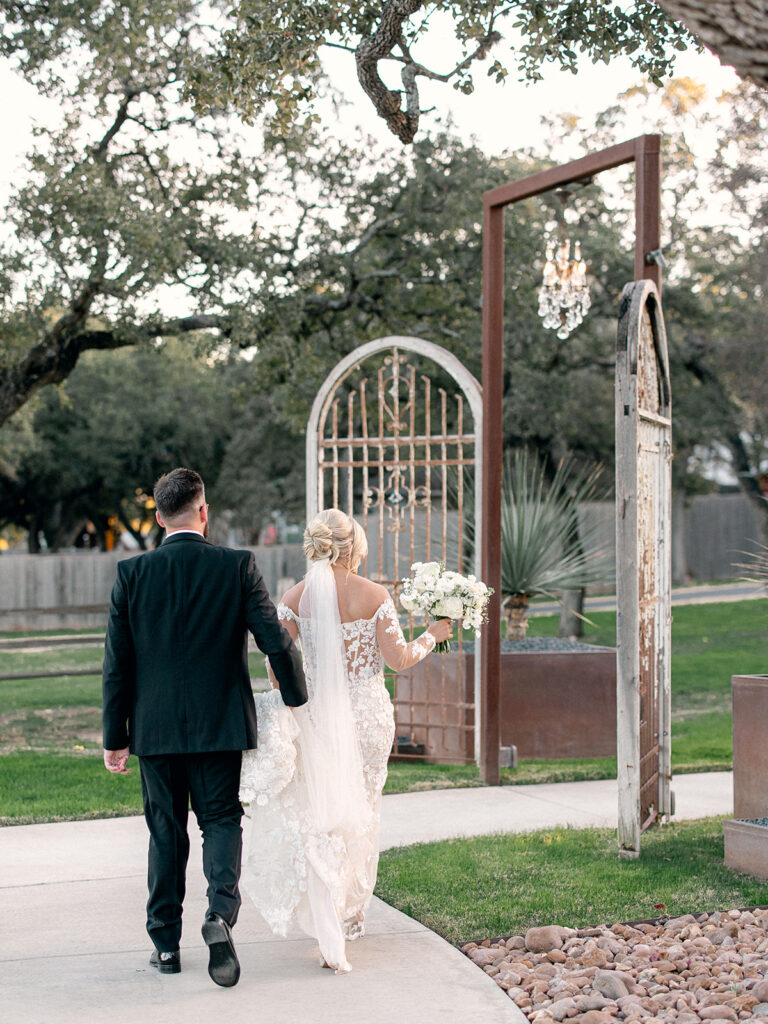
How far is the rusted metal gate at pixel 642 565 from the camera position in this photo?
6078mm

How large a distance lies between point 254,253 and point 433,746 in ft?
19.8

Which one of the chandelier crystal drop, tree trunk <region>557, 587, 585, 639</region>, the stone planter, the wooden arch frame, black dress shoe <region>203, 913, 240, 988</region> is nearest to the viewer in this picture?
black dress shoe <region>203, 913, 240, 988</region>

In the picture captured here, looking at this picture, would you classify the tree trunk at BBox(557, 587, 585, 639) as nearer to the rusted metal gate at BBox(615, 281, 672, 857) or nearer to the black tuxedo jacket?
the rusted metal gate at BBox(615, 281, 672, 857)

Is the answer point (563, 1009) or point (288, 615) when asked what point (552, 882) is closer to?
point (563, 1009)

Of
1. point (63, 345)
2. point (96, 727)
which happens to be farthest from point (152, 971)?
point (63, 345)

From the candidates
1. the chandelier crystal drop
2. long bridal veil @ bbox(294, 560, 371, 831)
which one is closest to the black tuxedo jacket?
long bridal veil @ bbox(294, 560, 371, 831)

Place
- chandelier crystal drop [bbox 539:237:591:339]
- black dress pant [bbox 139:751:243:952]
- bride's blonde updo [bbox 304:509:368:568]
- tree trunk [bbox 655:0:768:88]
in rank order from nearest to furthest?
1. tree trunk [bbox 655:0:768:88]
2. black dress pant [bbox 139:751:243:952]
3. bride's blonde updo [bbox 304:509:368:568]
4. chandelier crystal drop [bbox 539:237:591:339]

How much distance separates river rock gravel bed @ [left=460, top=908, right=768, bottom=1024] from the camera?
13.9ft

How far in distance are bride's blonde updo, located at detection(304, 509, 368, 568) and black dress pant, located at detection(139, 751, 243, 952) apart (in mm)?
954

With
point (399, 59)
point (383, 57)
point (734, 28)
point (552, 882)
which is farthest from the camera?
point (399, 59)

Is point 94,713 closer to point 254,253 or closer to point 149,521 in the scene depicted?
point 254,253

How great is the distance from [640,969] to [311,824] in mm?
1408

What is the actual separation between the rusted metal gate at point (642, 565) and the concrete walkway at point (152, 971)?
1145 mm

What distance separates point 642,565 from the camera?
6.44 meters
